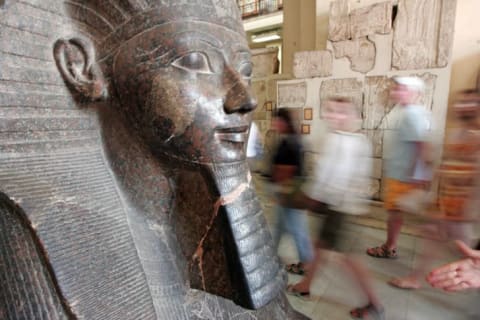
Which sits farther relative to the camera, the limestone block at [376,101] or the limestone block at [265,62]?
the limestone block at [265,62]

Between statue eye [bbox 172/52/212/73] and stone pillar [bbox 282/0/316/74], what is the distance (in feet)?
18.6

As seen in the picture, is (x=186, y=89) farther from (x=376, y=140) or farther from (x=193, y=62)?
(x=376, y=140)

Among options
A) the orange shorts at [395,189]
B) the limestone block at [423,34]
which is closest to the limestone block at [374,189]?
the limestone block at [423,34]

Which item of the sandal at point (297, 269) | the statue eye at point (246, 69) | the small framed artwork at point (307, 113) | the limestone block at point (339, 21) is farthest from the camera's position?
the small framed artwork at point (307, 113)

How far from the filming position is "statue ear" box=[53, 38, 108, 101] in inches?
39.7

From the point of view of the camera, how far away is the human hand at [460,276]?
4.60 ft

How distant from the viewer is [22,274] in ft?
2.75

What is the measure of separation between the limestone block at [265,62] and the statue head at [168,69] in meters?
5.20

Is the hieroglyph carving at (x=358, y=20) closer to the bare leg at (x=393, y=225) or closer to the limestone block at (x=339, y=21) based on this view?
the limestone block at (x=339, y=21)

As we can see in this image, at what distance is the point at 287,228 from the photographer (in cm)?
263

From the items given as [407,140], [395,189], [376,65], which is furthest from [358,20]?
[395,189]

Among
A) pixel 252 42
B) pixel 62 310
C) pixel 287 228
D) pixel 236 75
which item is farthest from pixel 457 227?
pixel 252 42

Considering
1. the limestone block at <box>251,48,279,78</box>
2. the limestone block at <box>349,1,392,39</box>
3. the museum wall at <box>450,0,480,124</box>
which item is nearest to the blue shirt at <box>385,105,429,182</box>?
the limestone block at <box>349,1,392,39</box>

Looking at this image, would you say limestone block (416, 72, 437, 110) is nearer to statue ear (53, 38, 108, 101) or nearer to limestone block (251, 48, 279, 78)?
limestone block (251, 48, 279, 78)
